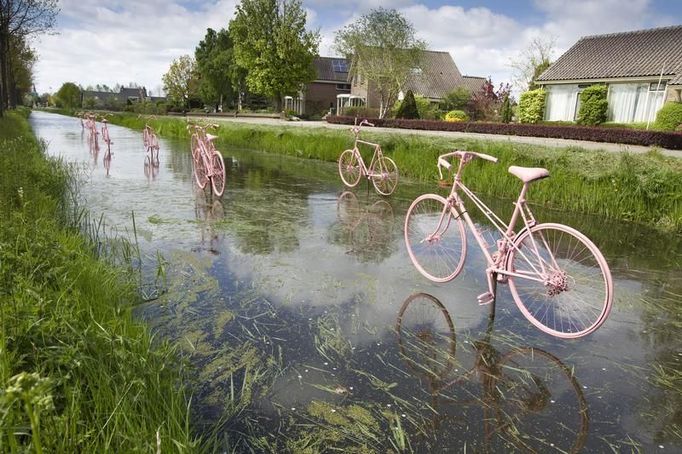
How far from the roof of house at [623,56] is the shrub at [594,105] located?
157 centimetres

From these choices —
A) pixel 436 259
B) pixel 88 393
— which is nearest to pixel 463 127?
pixel 436 259

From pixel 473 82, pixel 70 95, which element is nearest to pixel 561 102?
pixel 473 82

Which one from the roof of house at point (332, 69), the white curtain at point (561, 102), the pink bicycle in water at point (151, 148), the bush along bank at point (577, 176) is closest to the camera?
the bush along bank at point (577, 176)

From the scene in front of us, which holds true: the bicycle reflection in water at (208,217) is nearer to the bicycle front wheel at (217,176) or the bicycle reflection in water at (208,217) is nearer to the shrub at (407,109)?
the bicycle front wheel at (217,176)

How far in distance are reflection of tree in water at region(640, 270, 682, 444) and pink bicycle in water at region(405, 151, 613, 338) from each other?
405 mm

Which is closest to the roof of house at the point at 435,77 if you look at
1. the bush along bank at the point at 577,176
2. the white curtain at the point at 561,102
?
the white curtain at the point at 561,102

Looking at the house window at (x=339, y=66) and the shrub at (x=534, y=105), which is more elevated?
the house window at (x=339, y=66)

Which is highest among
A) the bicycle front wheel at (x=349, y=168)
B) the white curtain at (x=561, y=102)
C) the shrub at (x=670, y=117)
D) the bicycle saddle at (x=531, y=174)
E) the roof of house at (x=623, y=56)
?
the roof of house at (x=623, y=56)

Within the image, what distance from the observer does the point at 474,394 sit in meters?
2.92

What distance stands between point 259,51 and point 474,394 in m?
44.5

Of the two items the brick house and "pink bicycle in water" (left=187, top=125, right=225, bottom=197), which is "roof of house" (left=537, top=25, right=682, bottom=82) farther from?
"pink bicycle in water" (left=187, top=125, right=225, bottom=197)

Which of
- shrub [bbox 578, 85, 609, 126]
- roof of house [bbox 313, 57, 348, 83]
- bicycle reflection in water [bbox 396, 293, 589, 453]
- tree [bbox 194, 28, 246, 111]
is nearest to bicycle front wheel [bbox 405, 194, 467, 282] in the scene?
bicycle reflection in water [bbox 396, 293, 589, 453]

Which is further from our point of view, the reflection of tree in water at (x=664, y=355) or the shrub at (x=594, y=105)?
the shrub at (x=594, y=105)

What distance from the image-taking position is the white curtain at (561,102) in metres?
29.3
